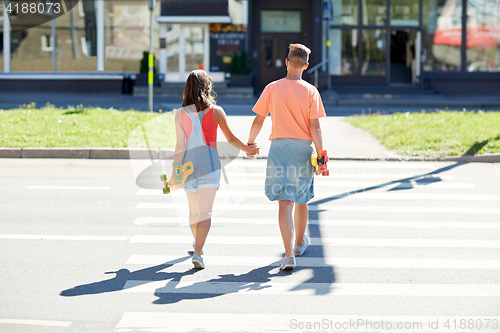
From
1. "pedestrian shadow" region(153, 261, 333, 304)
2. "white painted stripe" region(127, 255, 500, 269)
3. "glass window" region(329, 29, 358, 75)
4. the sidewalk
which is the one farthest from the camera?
"glass window" region(329, 29, 358, 75)

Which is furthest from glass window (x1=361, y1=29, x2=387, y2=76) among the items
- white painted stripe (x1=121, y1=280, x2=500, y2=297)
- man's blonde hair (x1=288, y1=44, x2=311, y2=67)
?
white painted stripe (x1=121, y1=280, x2=500, y2=297)

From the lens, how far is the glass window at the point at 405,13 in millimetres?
27281

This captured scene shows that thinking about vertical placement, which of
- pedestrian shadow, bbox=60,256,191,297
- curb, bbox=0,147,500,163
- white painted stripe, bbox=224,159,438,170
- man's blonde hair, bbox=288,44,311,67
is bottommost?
pedestrian shadow, bbox=60,256,191,297

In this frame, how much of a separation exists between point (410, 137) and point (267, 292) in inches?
348

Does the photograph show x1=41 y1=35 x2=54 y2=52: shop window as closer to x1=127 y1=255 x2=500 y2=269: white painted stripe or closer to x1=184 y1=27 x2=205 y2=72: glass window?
x1=184 y1=27 x2=205 y2=72: glass window

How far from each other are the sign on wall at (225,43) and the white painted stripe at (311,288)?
2219 centimetres

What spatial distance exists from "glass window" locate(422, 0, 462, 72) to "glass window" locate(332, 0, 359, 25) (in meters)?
3.08

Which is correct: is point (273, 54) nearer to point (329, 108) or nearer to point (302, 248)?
point (329, 108)

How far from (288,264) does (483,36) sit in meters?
25.0

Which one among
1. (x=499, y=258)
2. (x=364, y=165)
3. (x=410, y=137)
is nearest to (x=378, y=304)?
(x=499, y=258)

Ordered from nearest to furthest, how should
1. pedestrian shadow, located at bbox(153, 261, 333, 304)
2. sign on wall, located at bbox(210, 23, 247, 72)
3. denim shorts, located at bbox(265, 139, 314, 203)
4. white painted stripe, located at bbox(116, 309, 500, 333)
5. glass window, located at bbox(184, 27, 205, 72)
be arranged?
white painted stripe, located at bbox(116, 309, 500, 333) < pedestrian shadow, located at bbox(153, 261, 333, 304) < denim shorts, located at bbox(265, 139, 314, 203) < sign on wall, located at bbox(210, 23, 247, 72) < glass window, located at bbox(184, 27, 205, 72)

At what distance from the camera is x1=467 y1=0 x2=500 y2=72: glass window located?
2720 centimetres

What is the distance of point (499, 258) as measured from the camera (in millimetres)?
5879

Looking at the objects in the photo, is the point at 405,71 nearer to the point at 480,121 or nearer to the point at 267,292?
the point at 480,121
